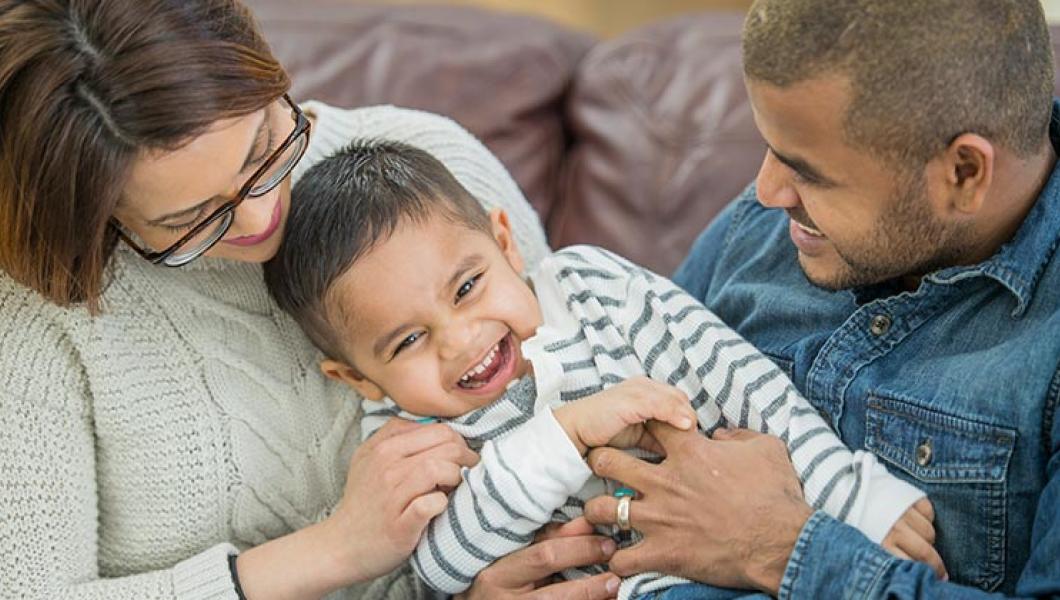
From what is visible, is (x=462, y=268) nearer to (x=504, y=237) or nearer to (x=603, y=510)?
(x=504, y=237)

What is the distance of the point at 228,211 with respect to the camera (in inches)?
59.2

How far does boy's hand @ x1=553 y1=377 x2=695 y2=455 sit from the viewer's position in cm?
153

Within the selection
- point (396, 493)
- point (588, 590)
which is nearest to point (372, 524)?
point (396, 493)

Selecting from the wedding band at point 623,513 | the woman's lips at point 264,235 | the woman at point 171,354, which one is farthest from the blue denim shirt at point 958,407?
the woman's lips at point 264,235

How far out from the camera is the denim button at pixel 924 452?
149 cm

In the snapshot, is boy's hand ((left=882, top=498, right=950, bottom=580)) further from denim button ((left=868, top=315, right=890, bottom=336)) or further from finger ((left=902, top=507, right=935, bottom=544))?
denim button ((left=868, top=315, right=890, bottom=336))

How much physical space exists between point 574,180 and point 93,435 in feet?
3.60

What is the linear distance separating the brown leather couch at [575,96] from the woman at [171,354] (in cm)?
48

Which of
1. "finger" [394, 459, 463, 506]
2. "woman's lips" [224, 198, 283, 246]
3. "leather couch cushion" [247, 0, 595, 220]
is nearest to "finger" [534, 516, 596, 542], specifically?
"finger" [394, 459, 463, 506]

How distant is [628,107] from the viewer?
7.75ft

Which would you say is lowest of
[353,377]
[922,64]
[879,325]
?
[353,377]

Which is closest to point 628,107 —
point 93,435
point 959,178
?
point 959,178

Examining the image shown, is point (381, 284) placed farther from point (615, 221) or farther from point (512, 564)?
point (615, 221)

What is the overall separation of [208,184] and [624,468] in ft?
1.96
